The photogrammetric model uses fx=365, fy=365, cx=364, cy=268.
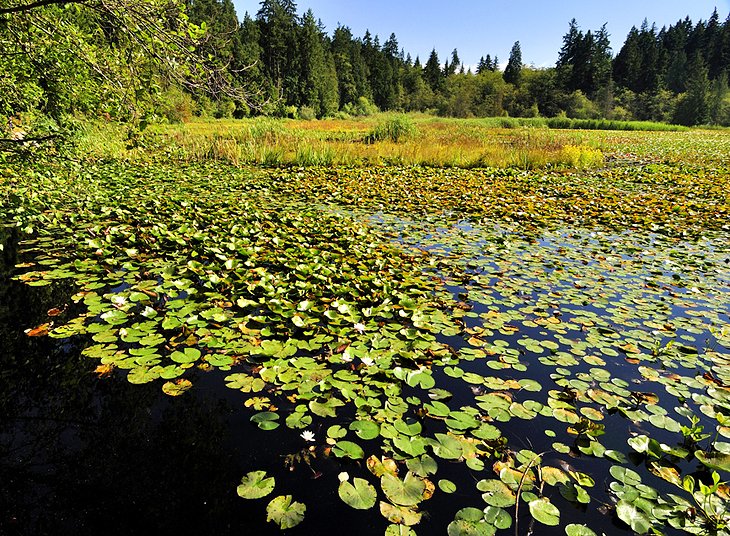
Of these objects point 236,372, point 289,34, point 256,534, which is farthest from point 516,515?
point 289,34

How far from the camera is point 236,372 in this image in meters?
2.21

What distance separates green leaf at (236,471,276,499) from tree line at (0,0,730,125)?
2482mm

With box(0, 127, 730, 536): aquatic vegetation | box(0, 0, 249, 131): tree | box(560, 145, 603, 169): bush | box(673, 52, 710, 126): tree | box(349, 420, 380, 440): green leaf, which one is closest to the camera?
box(0, 127, 730, 536): aquatic vegetation

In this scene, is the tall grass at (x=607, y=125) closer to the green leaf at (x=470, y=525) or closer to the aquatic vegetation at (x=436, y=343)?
the aquatic vegetation at (x=436, y=343)

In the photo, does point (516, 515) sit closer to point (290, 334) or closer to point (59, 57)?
point (290, 334)

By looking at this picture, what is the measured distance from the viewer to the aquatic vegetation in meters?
1.52

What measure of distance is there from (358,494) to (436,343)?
1.32m

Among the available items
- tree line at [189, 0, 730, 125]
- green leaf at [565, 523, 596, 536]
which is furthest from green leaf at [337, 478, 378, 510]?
tree line at [189, 0, 730, 125]

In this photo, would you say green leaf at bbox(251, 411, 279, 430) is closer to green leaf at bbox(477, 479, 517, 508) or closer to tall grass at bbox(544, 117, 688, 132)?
green leaf at bbox(477, 479, 517, 508)

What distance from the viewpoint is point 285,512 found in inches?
54.0

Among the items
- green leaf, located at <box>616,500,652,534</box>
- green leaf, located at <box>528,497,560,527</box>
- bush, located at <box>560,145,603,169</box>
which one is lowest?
green leaf, located at <box>616,500,652,534</box>

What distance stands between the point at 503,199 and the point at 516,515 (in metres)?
6.81

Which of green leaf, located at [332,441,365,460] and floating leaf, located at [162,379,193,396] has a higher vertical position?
green leaf, located at [332,441,365,460]

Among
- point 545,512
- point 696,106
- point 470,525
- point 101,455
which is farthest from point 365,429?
point 696,106
